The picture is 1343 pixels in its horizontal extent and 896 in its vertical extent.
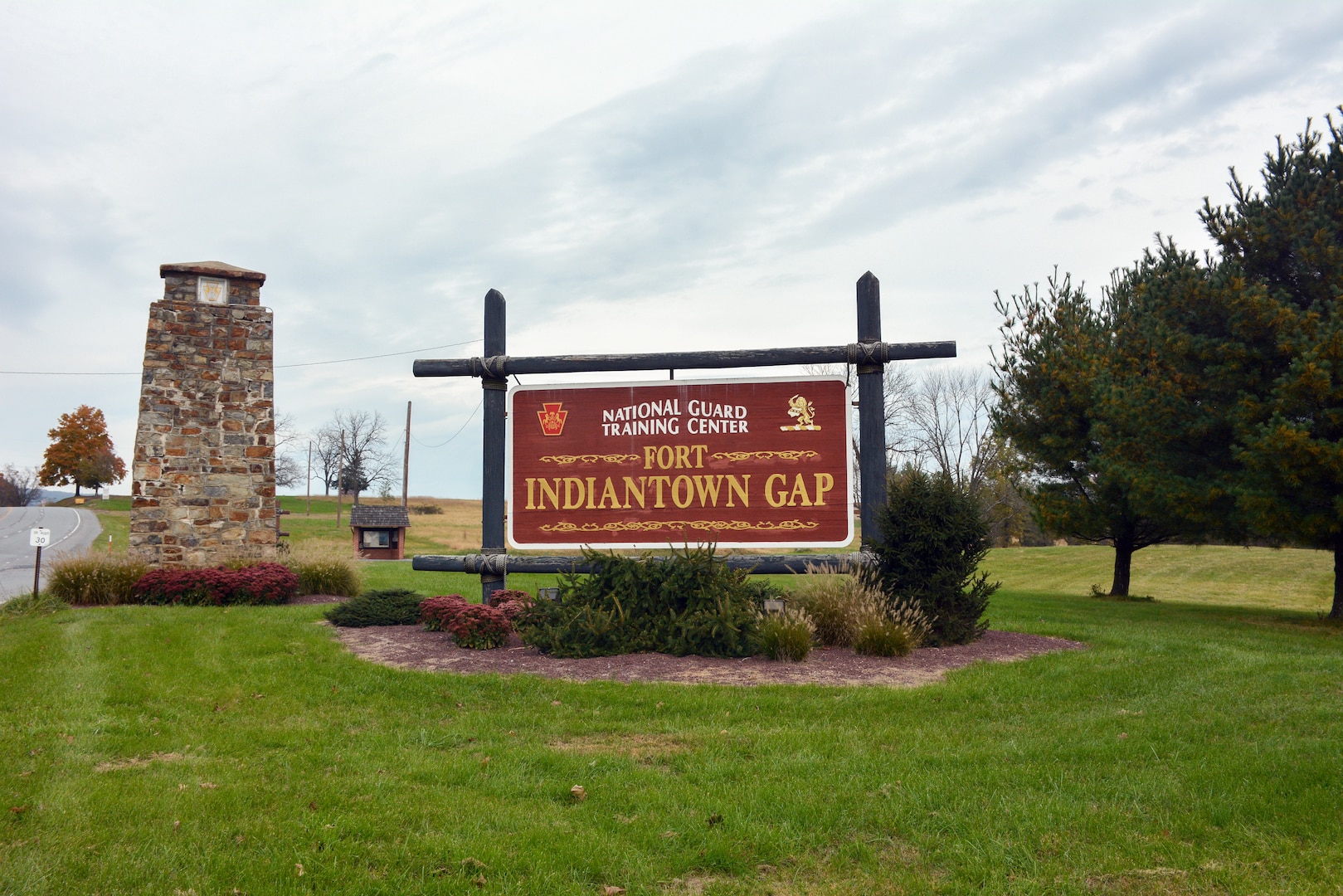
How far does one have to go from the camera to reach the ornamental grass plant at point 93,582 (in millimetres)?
14875

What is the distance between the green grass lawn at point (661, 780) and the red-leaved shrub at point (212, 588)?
561 cm

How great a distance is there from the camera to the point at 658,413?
11.4m

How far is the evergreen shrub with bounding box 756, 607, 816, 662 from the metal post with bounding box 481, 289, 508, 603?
398 cm

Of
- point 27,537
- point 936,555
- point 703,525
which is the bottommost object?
point 27,537

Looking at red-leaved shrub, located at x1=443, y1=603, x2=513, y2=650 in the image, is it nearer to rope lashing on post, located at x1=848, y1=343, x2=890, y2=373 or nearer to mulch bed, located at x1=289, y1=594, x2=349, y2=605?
rope lashing on post, located at x1=848, y1=343, x2=890, y2=373

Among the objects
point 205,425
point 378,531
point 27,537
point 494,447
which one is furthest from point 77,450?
point 494,447

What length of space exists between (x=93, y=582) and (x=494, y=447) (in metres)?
8.52

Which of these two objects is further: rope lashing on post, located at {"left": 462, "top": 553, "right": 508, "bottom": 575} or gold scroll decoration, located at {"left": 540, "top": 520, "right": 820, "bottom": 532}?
rope lashing on post, located at {"left": 462, "top": 553, "right": 508, "bottom": 575}

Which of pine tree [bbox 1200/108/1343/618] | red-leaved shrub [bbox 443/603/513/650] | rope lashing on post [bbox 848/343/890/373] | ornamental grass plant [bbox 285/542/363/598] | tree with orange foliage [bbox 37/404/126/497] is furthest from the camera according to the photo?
tree with orange foliage [bbox 37/404/126/497]

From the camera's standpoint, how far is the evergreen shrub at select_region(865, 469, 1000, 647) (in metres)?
10.3

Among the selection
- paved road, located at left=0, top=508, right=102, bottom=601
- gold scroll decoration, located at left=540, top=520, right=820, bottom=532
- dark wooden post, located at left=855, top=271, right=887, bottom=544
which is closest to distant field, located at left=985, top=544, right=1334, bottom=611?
dark wooden post, located at left=855, top=271, right=887, bottom=544

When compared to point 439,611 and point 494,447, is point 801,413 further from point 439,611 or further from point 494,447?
point 439,611

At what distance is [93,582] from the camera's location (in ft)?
49.2

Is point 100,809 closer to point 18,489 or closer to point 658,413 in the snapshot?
point 658,413
